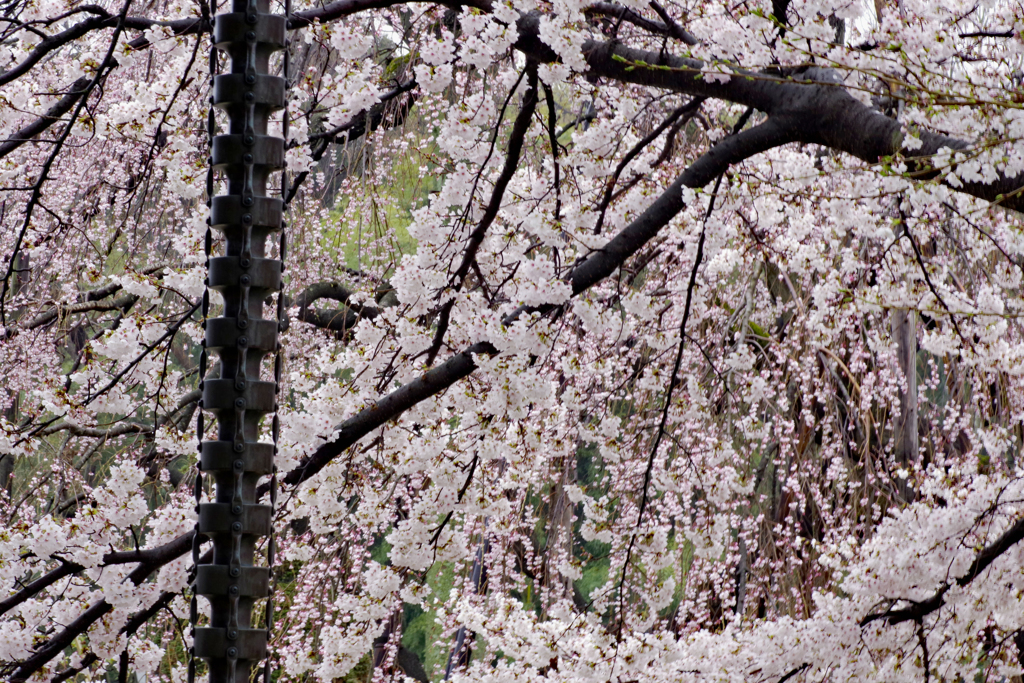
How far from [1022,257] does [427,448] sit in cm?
291

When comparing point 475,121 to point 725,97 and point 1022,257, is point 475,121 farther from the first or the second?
point 1022,257

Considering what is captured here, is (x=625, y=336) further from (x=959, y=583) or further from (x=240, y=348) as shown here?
(x=240, y=348)

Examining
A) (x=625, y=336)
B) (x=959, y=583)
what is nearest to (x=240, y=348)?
(x=959, y=583)

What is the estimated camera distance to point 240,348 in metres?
1.42

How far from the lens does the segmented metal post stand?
1.38 meters

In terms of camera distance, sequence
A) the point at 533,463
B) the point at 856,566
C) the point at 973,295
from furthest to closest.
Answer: the point at 973,295
the point at 533,463
the point at 856,566

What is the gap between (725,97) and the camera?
2.62 m

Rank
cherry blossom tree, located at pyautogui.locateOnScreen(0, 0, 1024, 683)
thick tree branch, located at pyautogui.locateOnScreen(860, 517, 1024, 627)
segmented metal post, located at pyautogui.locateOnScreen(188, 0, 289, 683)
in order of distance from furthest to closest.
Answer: cherry blossom tree, located at pyautogui.locateOnScreen(0, 0, 1024, 683)
thick tree branch, located at pyautogui.locateOnScreen(860, 517, 1024, 627)
segmented metal post, located at pyautogui.locateOnScreen(188, 0, 289, 683)

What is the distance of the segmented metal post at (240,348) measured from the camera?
4.54 feet

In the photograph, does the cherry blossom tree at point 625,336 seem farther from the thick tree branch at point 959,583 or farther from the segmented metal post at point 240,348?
the segmented metal post at point 240,348

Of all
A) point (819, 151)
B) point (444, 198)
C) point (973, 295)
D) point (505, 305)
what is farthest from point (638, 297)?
point (819, 151)

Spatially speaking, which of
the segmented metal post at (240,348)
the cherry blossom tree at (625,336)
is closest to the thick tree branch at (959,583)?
the cherry blossom tree at (625,336)

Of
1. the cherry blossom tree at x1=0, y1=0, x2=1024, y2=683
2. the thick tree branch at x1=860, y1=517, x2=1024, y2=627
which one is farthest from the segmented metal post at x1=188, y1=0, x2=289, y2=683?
the thick tree branch at x1=860, y1=517, x2=1024, y2=627

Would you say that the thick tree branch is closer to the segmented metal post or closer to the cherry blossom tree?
the cherry blossom tree
